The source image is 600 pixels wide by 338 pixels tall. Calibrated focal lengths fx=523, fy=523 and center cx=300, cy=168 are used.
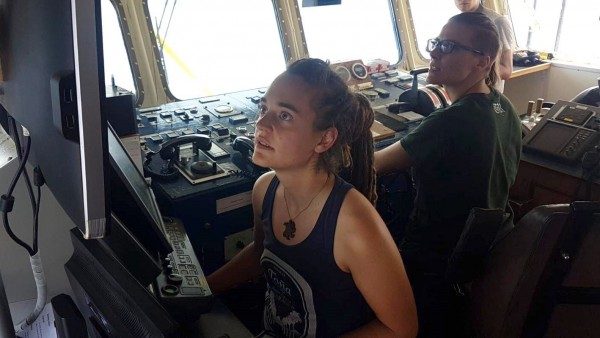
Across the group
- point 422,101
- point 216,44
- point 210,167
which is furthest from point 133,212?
point 216,44

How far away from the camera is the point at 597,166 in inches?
→ 83.8

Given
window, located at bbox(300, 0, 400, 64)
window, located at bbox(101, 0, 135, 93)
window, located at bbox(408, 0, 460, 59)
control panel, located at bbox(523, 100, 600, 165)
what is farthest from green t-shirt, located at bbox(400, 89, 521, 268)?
window, located at bbox(408, 0, 460, 59)

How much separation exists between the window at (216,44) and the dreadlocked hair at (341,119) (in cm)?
158

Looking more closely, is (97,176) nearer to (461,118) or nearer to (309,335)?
(309,335)

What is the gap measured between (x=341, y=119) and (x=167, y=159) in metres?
0.73

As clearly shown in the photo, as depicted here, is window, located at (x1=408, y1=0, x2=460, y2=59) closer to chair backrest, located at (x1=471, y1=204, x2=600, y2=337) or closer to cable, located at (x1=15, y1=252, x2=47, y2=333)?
chair backrest, located at (x1=471, y1=204, x2=600, y2=337)

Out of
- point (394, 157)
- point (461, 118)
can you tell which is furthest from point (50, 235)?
point (461, 118)

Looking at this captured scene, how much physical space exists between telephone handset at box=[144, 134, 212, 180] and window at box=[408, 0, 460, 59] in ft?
8.26

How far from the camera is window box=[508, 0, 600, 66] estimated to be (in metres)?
4.95

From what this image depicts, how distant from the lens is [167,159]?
1750 mm

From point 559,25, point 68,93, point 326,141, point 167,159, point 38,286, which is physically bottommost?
point 559,25

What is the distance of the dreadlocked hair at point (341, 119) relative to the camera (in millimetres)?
1240

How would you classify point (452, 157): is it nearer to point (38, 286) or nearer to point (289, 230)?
point (289, 230)

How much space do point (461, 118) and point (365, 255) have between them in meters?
0.81
